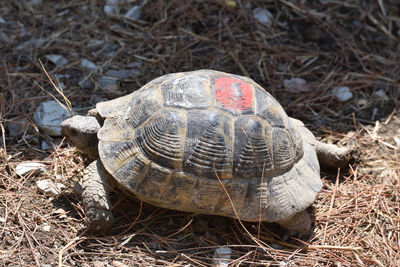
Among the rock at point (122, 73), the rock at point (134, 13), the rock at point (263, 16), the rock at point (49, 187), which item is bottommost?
the rock at point (49, 187)

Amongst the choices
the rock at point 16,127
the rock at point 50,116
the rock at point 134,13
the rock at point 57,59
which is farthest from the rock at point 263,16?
the rock at point 16,127

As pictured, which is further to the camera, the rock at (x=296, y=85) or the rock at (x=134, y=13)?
the rock at (x=134, y=13)

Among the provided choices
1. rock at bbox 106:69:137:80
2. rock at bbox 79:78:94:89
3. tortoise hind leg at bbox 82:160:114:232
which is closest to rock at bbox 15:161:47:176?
tortoise hind leg at bbox 82:160:114:232

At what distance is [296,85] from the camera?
486 cm

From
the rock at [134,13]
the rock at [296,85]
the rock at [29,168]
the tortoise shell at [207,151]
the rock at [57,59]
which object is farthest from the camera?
the rock at [134,13]

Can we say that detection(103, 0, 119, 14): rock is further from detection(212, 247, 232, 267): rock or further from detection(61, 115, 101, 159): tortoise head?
detection(212, 247, 232, 267): rock

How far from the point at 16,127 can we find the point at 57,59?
3.57ft

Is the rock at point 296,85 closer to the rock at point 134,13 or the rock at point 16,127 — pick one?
the rock at point 134,13

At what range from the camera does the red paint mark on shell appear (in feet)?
10.3

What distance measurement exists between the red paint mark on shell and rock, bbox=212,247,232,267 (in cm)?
103

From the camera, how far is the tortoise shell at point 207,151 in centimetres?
302

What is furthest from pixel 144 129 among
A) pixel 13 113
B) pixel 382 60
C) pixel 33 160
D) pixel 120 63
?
pixel 382 60

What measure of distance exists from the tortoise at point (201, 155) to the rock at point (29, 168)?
0.43 m

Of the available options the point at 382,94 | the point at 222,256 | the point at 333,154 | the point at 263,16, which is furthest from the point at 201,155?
the point at 263,16
